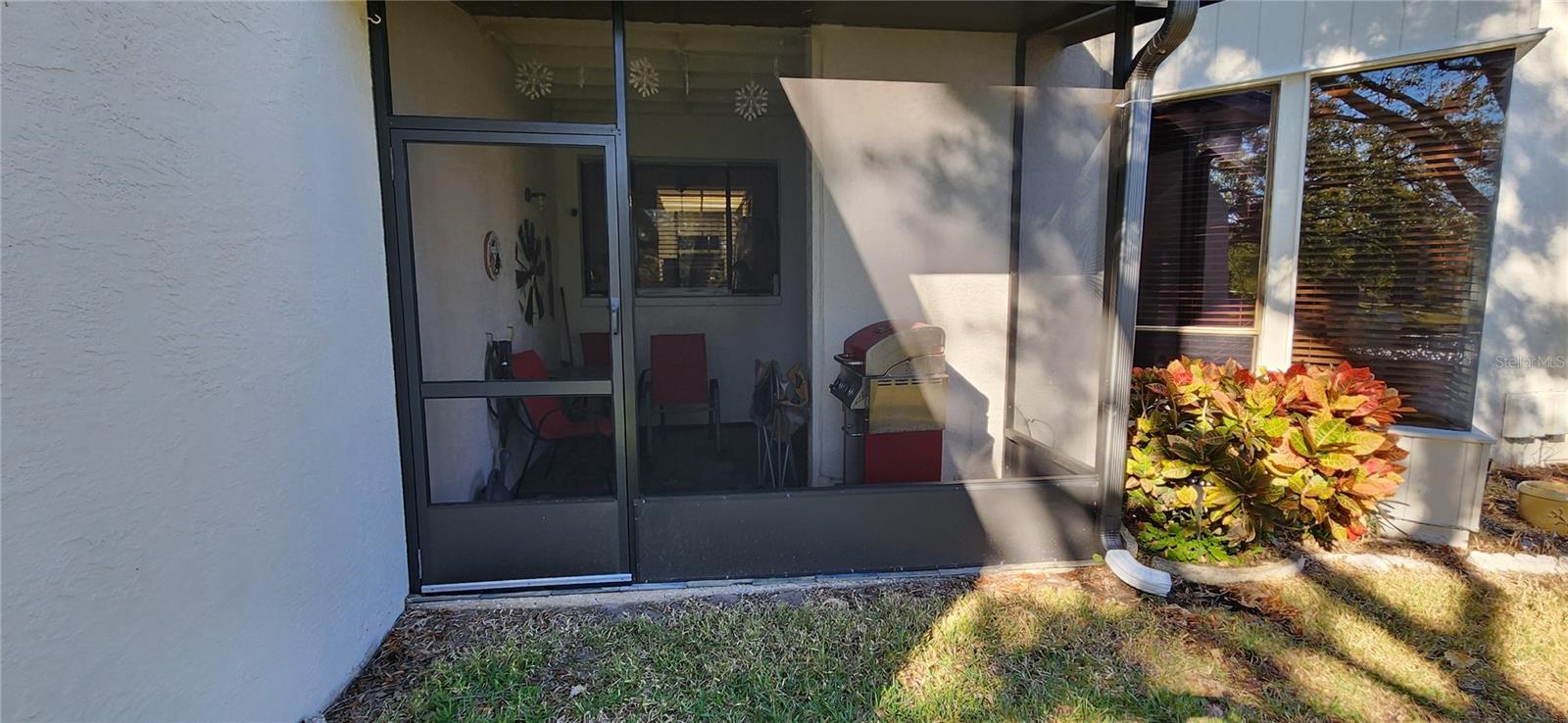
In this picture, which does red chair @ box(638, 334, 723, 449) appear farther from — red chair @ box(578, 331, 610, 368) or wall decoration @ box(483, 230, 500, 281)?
wall decoration @ box(483, 230, 500, 281)

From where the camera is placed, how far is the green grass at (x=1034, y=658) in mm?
2119

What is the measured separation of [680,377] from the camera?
15.0ft

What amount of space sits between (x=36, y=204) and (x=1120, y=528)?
3.79 m

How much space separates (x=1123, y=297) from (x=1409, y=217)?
7.36 ft

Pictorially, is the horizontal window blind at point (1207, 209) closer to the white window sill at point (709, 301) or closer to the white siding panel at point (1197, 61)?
the white siding panel at point (1197, 61)

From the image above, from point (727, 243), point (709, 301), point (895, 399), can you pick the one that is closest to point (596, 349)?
point (895, 399)

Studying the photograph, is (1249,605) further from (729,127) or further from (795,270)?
(729,127)

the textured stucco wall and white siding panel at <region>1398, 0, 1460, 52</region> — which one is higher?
white siding panel at <region>1398, 0, 1460, 52</region>

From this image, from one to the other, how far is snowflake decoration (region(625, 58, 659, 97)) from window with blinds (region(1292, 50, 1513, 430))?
13.4 ft

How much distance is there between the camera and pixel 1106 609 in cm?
272

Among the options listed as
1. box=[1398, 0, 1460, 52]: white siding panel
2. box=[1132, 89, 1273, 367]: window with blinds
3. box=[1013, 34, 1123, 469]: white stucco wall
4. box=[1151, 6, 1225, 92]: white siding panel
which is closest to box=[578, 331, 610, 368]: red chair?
box=[1013, 34, 1123, 469]: white stucco wall

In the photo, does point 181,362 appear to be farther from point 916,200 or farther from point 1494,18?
point 1494,18

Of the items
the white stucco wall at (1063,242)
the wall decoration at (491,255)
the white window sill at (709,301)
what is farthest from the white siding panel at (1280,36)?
the wall decoration at (491,255)

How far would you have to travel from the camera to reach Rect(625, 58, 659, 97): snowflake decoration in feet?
13.5
